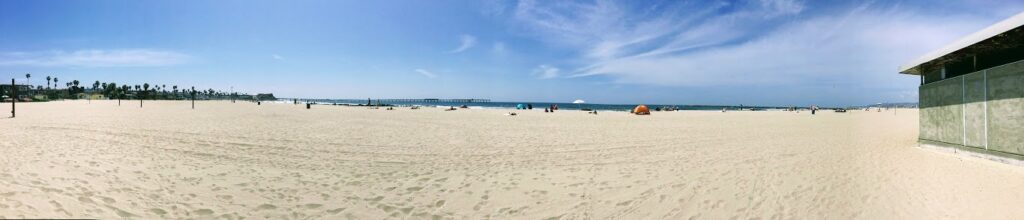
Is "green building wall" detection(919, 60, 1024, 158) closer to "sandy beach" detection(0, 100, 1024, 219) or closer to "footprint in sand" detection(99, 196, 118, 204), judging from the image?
"sandy beach" detection(0, 100, 1024, 219)

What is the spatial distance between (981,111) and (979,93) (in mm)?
385

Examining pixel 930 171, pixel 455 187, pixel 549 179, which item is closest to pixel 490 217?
pixel 455 187

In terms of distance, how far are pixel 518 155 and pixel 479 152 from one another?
45.0 inches

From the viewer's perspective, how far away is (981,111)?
8.49m

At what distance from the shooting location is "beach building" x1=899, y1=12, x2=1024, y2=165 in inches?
295

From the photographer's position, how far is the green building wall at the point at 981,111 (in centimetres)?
761

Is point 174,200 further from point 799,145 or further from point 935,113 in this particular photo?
point 935,113

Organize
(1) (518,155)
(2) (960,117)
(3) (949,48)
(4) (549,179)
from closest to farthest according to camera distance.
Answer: (4) (549,179)
(3) (949,48)
(2) (960,117)
(1) (518,155)

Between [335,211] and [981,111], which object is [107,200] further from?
[981,111]

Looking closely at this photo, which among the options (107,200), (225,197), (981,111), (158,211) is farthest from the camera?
(981,111)

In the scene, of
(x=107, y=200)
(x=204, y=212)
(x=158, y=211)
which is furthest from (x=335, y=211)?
(x=107, y=200)

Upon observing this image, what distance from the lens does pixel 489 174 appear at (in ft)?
25.2

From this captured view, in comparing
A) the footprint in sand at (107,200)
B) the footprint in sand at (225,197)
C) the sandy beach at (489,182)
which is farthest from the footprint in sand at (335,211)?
the footprint in sand at (107,200)

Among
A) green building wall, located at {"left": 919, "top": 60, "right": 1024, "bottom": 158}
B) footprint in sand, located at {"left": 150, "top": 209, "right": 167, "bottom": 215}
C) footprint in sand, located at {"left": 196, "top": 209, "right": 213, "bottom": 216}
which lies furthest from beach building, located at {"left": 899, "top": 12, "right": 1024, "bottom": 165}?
footprint in sand, located at {"left": 150, "top": 209, "right": 167, "bottom": 215}
